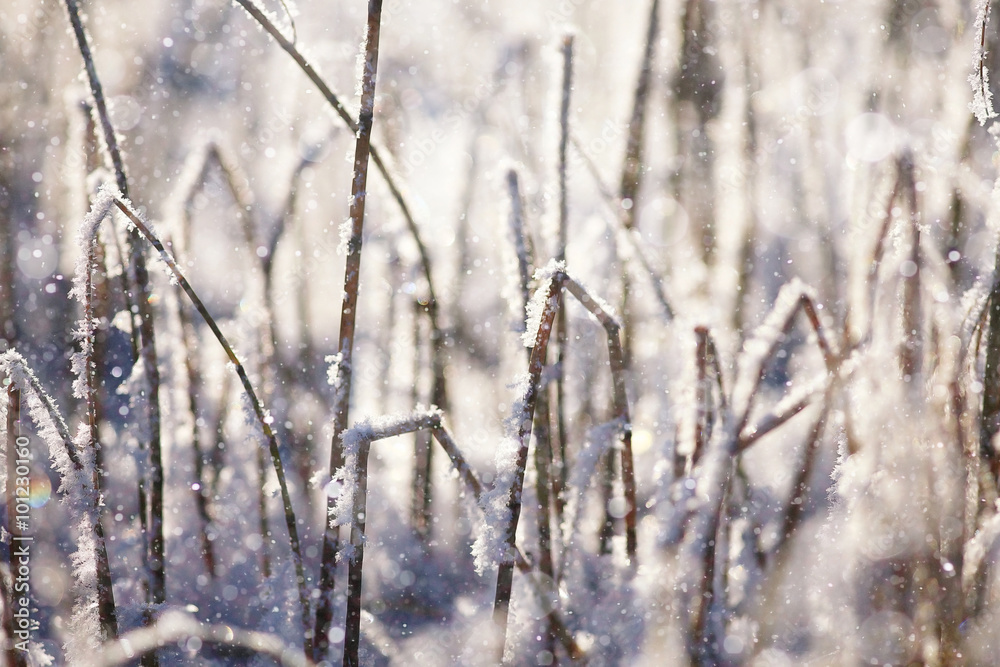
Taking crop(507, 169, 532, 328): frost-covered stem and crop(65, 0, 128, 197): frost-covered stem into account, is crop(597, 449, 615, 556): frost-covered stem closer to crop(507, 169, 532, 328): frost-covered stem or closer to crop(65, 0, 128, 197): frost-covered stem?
crop(507, 169, 532, 328): frost-covered stem

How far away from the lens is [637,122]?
3.08 ft

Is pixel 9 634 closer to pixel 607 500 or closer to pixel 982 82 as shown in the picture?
pixel 607 500

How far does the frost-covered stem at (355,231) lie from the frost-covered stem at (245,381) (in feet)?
0.09

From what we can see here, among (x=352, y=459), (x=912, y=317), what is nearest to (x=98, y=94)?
(x=352, y=459)

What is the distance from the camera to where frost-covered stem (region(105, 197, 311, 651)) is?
43 cm

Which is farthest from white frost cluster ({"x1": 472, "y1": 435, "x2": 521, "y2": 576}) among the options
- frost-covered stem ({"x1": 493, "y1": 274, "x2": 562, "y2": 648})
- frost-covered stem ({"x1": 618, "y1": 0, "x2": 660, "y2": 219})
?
frost-covered stem ({"x1": 618, "y1": 0, "x2": 660, "y2": 219})

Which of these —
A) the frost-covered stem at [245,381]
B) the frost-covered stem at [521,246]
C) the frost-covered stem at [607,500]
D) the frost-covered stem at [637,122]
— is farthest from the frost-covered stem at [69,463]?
the frost-covered stem at [637,122]

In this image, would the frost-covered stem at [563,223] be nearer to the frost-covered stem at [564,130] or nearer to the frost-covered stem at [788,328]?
the frost-covered stem at [564,130]

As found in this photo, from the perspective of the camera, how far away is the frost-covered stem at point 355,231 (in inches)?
18.0

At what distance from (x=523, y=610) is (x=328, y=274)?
951mm

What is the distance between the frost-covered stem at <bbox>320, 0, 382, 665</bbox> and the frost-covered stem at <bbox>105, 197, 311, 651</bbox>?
0.03 meters

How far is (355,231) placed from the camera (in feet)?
1.55

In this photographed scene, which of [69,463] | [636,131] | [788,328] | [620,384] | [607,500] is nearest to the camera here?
[69,463]

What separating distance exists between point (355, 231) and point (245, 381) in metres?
0.13
